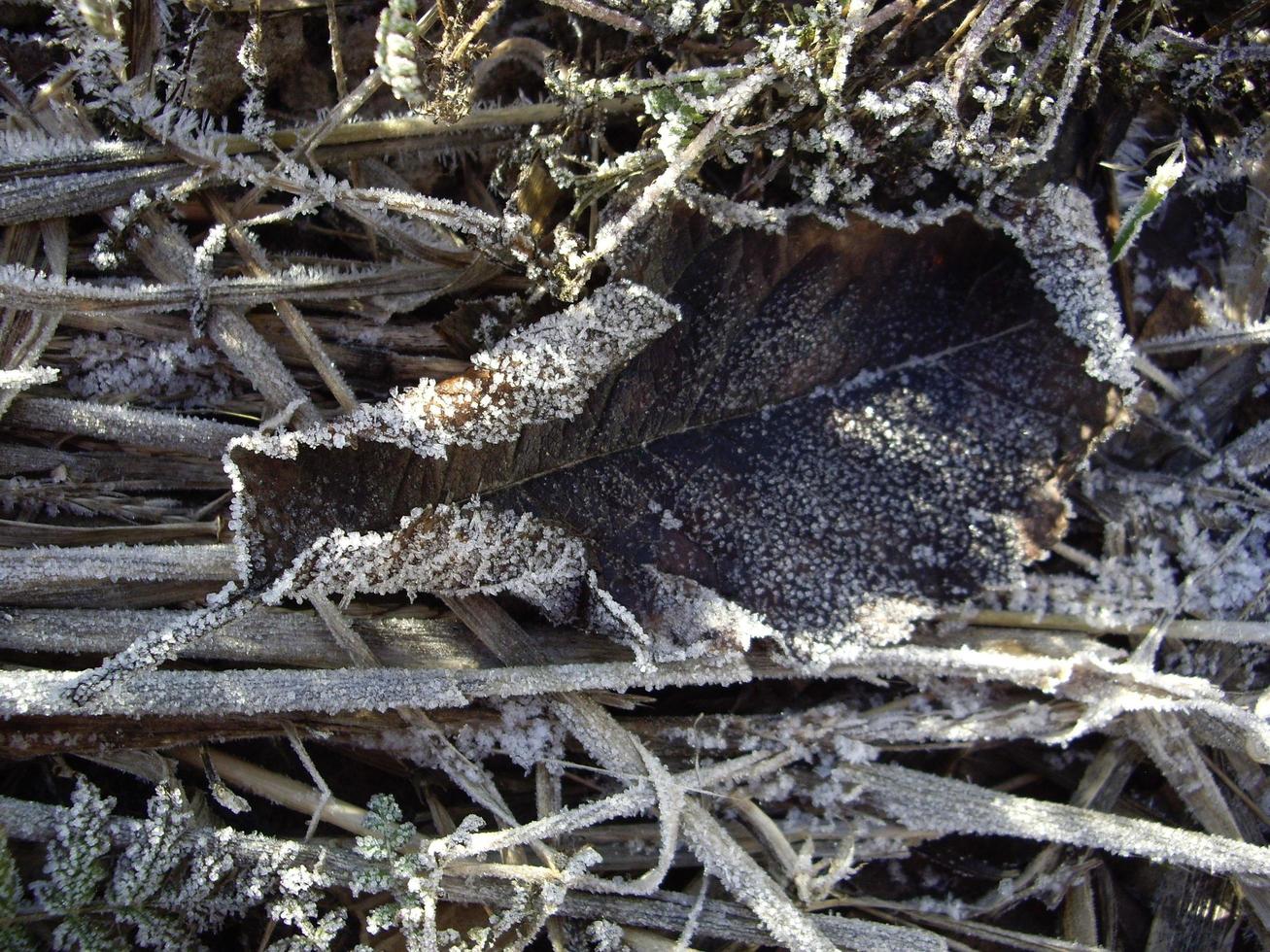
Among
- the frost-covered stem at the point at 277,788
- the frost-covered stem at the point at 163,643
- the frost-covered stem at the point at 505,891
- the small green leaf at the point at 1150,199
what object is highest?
the small green leaf at the point at 1150,199

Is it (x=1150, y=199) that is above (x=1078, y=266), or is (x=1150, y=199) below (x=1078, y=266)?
above

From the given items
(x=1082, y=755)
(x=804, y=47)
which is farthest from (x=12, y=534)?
(x=1082, y=755)

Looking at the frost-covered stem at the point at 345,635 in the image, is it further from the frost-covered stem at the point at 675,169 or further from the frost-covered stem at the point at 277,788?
the frost-covered stem at the point at 675,169

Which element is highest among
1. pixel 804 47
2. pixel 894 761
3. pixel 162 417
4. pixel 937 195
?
pixel 804 47

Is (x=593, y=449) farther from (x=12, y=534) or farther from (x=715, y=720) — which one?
(x=12, y=534)

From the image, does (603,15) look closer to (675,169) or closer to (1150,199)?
(675,169)

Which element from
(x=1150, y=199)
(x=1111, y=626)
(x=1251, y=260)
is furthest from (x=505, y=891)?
(x=1251, y=260)

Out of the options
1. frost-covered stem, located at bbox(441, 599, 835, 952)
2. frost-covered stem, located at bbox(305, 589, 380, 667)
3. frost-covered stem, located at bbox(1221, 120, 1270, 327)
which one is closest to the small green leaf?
frost-covered stem, located at bbox(1221, 120, 1270, 327)

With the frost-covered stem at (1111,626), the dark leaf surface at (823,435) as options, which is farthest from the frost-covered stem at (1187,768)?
the dark leaf surface at (823,435)
